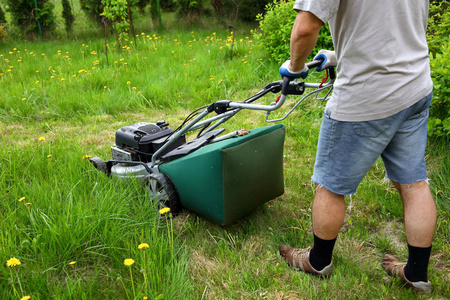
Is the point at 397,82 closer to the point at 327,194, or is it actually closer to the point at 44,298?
the point at 327,194

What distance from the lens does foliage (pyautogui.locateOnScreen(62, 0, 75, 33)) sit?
8.19 m

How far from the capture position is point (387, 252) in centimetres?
208

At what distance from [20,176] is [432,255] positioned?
2.39m

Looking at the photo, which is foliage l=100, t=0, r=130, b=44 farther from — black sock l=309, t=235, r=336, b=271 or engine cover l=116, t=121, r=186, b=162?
black sock l=309, t=235, r=336, b=271

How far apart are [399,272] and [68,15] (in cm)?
820

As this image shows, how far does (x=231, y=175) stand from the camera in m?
1.98

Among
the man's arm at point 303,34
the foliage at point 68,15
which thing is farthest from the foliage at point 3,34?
the man's arm at point 303,34

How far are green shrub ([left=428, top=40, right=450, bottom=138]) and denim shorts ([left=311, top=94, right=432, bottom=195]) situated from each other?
951mm

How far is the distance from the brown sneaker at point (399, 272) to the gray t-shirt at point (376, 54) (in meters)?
0.73

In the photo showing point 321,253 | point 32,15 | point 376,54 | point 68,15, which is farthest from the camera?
point 68,15

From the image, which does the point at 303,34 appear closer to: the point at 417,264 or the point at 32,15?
the point at 417,264

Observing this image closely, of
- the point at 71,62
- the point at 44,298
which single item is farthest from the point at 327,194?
the point at 71,62

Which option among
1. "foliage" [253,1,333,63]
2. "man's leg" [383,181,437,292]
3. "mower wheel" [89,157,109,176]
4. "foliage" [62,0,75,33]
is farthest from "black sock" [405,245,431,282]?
"foliage" [62,0,75,33]

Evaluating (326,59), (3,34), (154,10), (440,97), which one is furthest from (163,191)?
(154,10)
